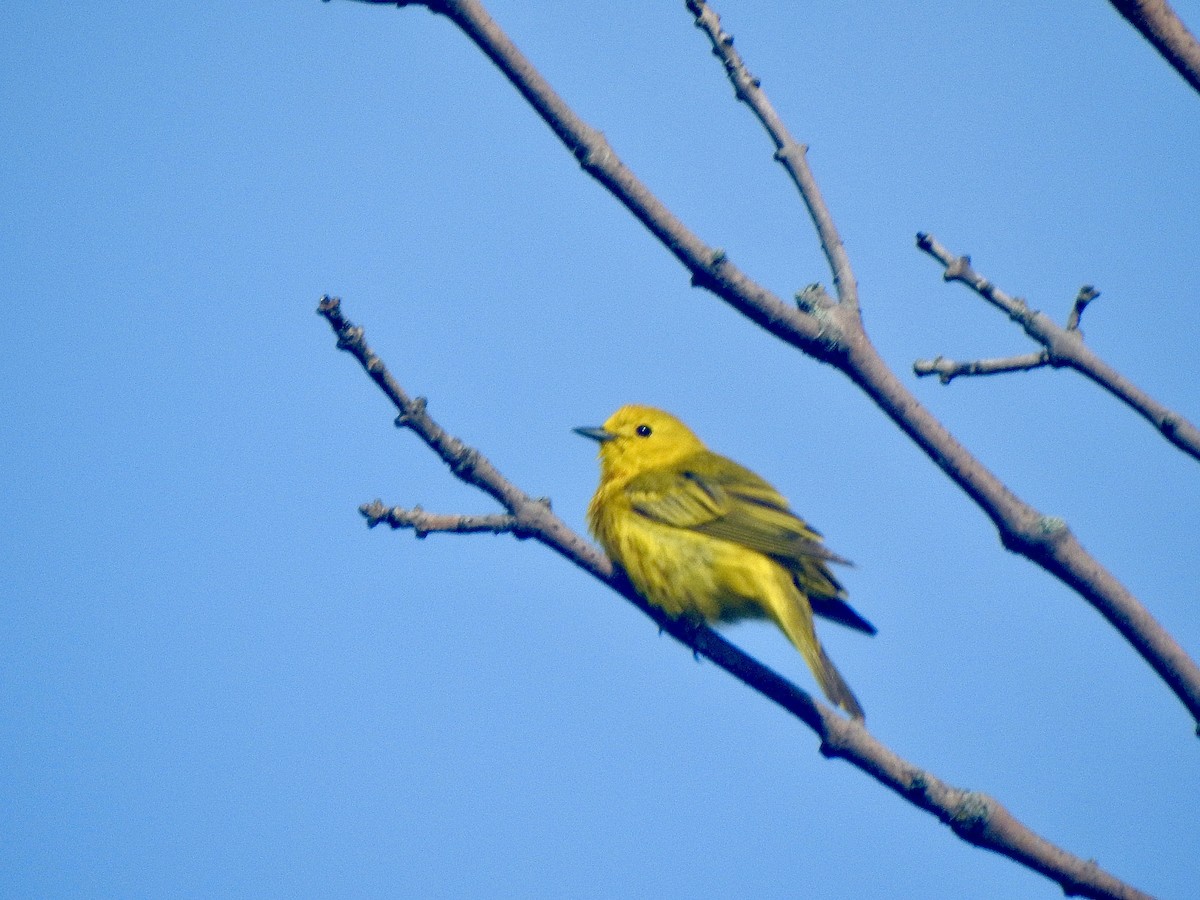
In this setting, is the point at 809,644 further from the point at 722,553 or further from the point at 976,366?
the point at 976,366

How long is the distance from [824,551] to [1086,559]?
2.21m

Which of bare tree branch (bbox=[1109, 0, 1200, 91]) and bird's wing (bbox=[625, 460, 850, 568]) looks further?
bird's wing (bbox=[625, 460, 850, 568])

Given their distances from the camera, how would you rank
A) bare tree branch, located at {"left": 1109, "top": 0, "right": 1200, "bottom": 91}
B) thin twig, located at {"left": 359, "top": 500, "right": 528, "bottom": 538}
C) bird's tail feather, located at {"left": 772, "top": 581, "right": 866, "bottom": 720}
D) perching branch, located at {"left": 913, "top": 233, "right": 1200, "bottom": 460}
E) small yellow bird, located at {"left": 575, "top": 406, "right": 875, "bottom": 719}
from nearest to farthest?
bare tree branch, located at {"left": 1109, "top": 0, "right": 1200, "bottom": 91}, perching branch, located at {"left": 913, "top": 233, "right": 1200, "bottom": 460}, thin twig, located at {"left": 359, "top": 500, "right": 528, "bottom": 538}, bird's tail feather, located at {"left": 772, "top": 581, "right": 866, "bottom": 720}, small yellow bird, located at {"left": 575, "top": 406, "right": 875, "bottom": 719}

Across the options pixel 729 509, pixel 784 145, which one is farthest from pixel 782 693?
pixel 729 509

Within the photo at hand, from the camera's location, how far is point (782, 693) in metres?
3.33

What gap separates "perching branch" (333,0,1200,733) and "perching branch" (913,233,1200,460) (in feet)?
1.47

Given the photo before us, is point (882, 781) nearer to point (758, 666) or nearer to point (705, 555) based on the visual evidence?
point (758, 666)

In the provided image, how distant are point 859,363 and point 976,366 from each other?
0.66m

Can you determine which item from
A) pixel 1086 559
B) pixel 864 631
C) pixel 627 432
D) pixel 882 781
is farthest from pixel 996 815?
pixel 627 432

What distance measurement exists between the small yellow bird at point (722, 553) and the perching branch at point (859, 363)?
1866mm

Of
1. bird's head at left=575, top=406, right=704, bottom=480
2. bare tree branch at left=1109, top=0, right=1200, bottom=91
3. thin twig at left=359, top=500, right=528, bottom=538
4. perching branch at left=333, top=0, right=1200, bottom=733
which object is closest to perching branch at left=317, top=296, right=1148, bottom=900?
thin twig at left=359, top=500, right=528, bottom=538

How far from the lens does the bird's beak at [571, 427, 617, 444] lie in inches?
244

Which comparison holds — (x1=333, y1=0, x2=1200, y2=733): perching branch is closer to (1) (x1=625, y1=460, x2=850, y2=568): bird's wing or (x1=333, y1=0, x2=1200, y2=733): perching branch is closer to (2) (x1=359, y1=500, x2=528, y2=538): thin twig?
(2) (x1=359, y1=500, x2=528, y2=538): thin twig

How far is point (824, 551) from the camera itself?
4.64 metres
